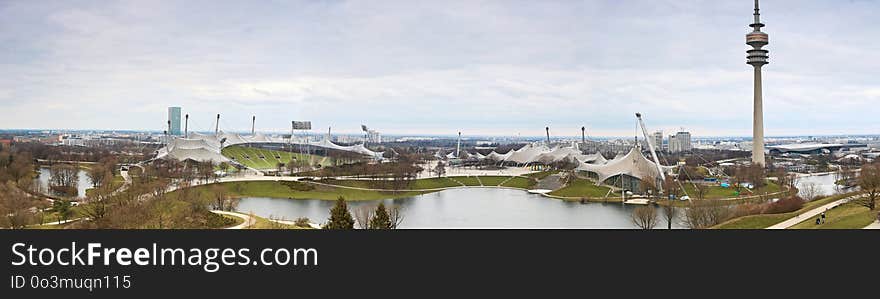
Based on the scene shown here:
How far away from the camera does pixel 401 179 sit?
24.3 m

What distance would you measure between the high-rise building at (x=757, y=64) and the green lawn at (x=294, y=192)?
1758 centimetres

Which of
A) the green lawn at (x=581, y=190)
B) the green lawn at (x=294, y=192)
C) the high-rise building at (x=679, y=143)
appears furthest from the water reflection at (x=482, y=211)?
the high-rise building at (x=679, y=143)

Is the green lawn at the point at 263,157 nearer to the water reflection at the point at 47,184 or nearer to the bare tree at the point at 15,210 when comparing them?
the water reflection at the point at 47,184

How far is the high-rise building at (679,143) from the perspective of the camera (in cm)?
5617

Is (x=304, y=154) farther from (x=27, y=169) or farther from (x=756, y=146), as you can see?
(x=756, y=146)

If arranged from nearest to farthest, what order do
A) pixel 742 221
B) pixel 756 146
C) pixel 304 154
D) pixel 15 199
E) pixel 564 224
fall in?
Answer: pixel 742 221
pixel 15 199
pixel 564 224
pixel 756 146
pixel 304 154

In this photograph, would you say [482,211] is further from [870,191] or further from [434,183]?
[870,191]

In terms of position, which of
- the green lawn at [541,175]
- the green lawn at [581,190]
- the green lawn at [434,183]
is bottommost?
the green lawn at [581,190]

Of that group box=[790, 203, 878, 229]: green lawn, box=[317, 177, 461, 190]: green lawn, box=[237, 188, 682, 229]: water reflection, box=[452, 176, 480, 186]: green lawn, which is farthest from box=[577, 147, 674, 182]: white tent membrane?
box=[790, 203, 878, 229]: green lawn

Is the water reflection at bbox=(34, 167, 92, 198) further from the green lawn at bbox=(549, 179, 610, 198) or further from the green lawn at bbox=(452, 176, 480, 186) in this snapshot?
the green lawn at bbox=(549, 179, 610, 198)

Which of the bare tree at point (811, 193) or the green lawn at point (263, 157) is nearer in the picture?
the bare tree at point (811, 193)
